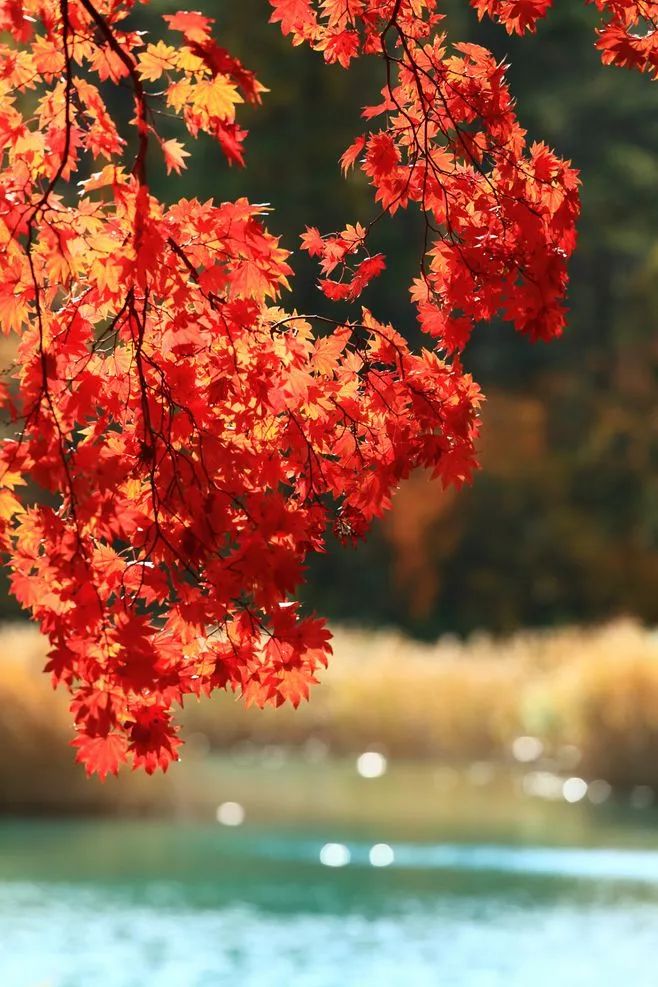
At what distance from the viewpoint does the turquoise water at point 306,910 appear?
622 cm

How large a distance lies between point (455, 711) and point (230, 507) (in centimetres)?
966

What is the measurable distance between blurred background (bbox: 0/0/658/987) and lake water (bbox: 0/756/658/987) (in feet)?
0.07

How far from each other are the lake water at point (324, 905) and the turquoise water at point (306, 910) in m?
0.01

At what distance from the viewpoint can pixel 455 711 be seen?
12.2 m

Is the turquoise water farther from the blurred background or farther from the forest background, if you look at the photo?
the forest background

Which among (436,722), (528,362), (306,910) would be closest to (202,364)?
(306,910)

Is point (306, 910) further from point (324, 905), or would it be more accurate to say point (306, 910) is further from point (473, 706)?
point (473, 706)

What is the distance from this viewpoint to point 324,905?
24.2ft

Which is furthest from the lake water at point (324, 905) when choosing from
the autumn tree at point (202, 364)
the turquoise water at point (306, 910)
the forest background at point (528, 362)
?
the forest background at point (528, 362)

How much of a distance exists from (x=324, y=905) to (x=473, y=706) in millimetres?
5011

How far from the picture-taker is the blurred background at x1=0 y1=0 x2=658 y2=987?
6.79m

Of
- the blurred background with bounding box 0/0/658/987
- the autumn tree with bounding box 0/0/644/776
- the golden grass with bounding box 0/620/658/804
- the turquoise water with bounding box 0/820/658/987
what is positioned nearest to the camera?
the autumn tree with bounding box 0/0/644/776

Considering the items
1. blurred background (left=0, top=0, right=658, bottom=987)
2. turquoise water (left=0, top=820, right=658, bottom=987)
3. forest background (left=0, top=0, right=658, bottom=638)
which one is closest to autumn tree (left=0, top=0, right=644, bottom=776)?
turquoise water (left=0, top=820, right=658, bottom=987)

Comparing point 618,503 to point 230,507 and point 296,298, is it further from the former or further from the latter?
point 230,507
